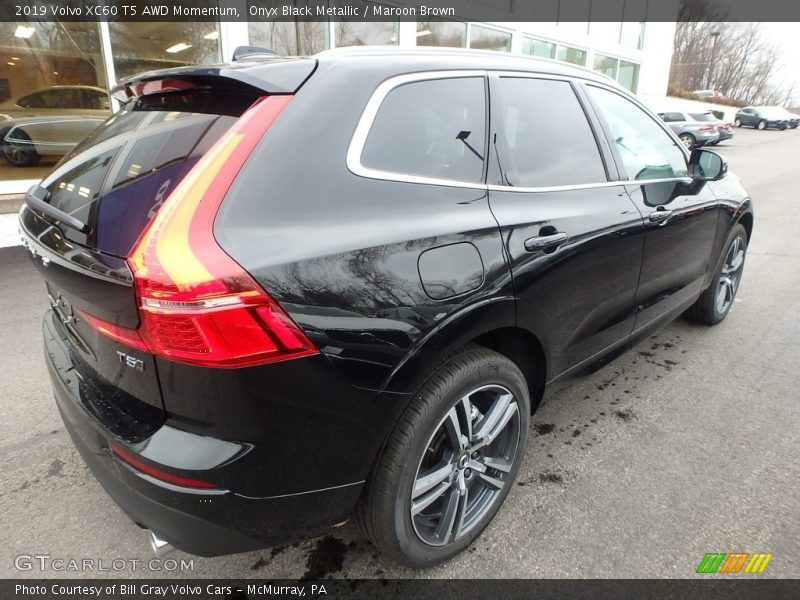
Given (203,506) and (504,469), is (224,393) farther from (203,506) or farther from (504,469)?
(504,469)

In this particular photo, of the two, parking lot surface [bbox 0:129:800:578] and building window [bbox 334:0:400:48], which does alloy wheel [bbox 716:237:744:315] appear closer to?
parking lot surface [bbox 0:129:800:578]

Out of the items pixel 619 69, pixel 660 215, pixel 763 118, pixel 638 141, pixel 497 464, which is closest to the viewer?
pixel 497 464

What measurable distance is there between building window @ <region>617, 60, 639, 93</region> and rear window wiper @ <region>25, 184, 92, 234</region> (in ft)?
93.6

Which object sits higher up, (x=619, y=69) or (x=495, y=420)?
(x=619, y=69)

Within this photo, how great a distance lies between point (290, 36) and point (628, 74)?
22512 millimetres

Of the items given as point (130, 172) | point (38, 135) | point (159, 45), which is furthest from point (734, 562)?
point (159, 45)

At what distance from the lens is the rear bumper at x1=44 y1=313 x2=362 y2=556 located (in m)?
1.41

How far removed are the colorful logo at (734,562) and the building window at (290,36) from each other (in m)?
9.88

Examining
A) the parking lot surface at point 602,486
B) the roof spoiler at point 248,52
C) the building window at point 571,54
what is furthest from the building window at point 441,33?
the roof spoiler at point 248,52

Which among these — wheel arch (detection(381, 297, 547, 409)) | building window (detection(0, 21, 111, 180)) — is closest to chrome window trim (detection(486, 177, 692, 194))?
wheel arch (detection(381, 297, 547, 409))

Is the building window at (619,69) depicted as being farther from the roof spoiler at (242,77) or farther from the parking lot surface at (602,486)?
the roof spoiler at (242,77)

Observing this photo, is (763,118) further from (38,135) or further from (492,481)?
(492,481)

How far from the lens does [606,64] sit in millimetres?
24328

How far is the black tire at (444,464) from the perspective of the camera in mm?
1677
